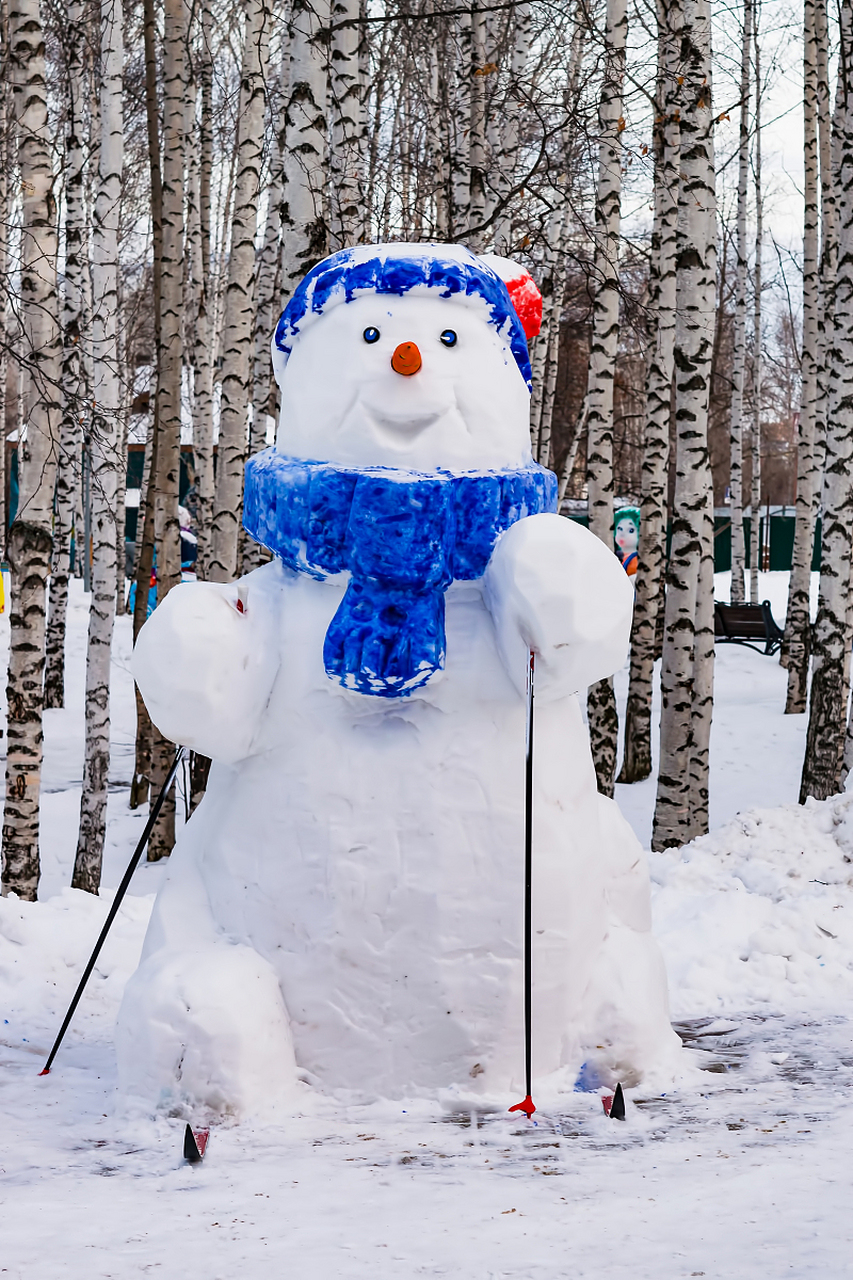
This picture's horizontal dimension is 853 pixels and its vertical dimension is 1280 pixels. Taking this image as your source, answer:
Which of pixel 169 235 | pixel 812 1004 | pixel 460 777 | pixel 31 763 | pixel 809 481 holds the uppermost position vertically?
pixel 169 235

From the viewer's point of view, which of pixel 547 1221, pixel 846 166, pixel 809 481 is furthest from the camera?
pixel 809 481

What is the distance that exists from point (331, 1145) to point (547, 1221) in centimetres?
66

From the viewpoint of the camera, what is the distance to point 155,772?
806 cm

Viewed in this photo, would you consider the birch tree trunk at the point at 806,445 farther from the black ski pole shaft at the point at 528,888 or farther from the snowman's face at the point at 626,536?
the black ski pole shaft at the point at 528,888

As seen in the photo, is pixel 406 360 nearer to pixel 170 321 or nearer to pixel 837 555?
pixel 837 555

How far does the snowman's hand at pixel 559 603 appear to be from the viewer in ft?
9.72

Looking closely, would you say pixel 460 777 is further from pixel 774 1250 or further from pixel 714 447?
pixel 714 447

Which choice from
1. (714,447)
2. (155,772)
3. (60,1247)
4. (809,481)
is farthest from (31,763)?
(714,447)

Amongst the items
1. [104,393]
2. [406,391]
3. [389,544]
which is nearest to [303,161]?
[104,393]

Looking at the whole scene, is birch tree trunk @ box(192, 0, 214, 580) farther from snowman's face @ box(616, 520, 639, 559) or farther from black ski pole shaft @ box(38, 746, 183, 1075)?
snowman's face @ box(616, 520, 639, 559)

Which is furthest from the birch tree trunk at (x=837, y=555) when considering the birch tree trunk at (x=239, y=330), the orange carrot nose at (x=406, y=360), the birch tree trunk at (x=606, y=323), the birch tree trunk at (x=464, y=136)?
the orange carrot nose at (x=406, y=360)

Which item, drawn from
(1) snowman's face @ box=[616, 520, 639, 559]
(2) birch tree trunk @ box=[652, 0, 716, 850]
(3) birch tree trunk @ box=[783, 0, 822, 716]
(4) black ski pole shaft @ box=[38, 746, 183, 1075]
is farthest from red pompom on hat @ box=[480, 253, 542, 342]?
(1) snowman's face @ box=[616, 520, 639, 559]

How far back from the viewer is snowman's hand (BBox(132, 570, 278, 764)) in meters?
3.09

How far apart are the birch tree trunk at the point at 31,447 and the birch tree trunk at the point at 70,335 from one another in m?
0.18
